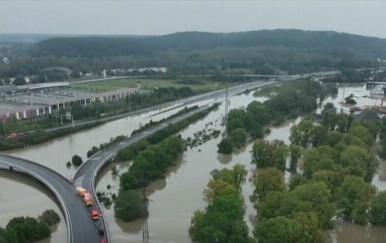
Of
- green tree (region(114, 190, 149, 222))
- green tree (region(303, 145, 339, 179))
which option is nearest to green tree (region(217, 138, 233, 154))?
green tree (region(303, 145, 339, 179))

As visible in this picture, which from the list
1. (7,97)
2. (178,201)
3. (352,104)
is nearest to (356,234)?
(178,201)

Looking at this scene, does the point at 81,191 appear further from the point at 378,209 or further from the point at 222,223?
the point at 378,209

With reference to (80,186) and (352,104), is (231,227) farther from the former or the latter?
(352,104)

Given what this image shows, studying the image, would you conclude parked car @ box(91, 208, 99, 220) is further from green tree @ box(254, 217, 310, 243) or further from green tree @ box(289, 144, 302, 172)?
green tree @ box(289, 144, 302, 172)

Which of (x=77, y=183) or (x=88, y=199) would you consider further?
(x=77, y=183)

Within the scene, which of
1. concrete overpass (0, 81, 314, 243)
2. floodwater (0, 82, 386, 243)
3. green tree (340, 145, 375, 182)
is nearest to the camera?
concrete overpass (0, 81, 314, 243)

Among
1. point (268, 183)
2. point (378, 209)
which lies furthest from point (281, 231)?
point (378, 209)
